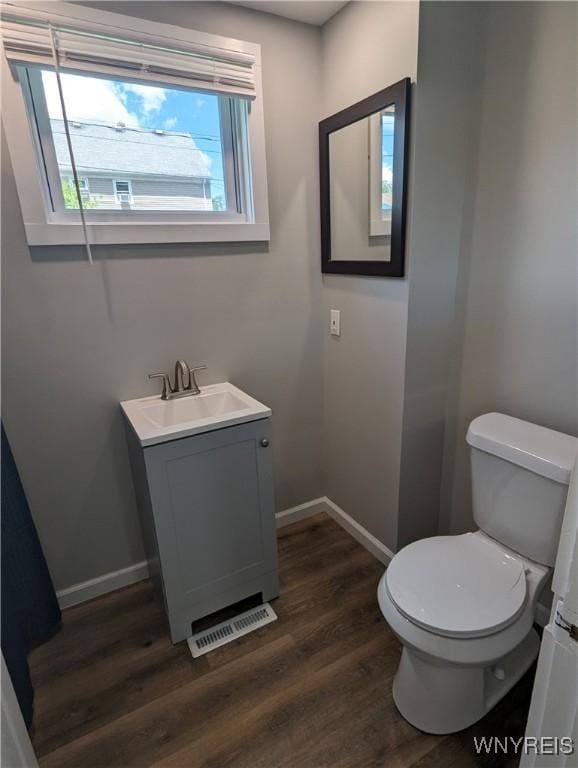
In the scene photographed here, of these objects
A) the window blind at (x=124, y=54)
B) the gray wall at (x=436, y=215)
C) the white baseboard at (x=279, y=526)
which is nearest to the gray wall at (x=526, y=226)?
the gray wall at (x=436, y=215)

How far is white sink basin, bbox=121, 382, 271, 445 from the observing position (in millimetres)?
1388

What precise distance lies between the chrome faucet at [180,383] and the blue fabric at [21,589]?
1.92 ft

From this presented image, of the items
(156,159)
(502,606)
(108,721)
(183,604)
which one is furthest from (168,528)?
(156,159)

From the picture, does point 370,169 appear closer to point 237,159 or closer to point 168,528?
point 237,159

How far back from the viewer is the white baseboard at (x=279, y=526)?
70.9 inches

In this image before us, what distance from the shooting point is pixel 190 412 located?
5.77ft

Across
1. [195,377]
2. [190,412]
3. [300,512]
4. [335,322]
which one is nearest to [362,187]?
[335,322]

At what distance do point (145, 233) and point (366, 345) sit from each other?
3.40 feet

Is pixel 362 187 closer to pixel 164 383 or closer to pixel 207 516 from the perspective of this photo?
pixel 164 383

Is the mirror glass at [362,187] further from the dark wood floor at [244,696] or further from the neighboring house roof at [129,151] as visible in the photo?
the dark wood floor at [244,696]

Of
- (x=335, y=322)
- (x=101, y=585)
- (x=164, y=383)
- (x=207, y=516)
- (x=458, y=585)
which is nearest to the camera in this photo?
(x=458, y=585)

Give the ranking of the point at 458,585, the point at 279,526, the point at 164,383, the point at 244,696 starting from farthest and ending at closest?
the point at 279,526
the point at 164,383
the point at 244,696
the point at 458,585

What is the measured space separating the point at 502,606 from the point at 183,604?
1109 millimetres

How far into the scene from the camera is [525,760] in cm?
77
